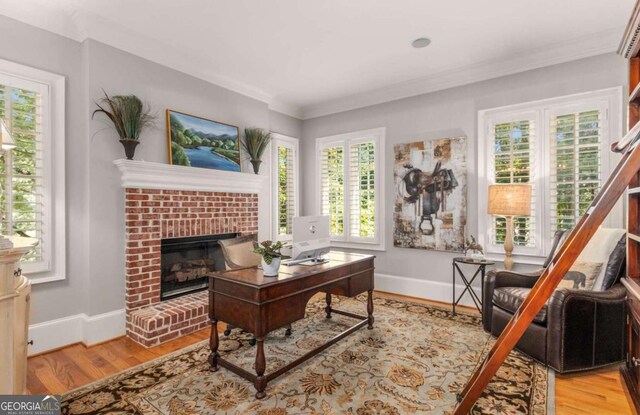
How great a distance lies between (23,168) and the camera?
2.87 metres

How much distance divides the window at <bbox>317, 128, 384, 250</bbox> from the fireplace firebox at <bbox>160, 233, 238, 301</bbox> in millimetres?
1884

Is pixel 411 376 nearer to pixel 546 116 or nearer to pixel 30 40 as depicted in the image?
pixel 546 116

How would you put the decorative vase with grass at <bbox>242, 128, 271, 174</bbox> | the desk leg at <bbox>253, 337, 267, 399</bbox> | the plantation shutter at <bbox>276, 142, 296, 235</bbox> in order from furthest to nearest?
1. the plantation shutter at <bbox>276, 142, 296, 235</bbox>
2. the decorative vase with grass at <bbox>242, 128, 271, 174</bbox>
3. the desk leg at <bbox>253, 337, 267, 399</bbox>

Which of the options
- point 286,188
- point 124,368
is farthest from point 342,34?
point 124,368

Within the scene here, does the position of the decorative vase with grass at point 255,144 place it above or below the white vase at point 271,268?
above

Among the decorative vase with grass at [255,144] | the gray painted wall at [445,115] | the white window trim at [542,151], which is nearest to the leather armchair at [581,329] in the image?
the white window trim at [542,151]

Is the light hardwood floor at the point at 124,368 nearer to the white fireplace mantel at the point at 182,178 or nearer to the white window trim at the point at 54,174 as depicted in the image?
the white window trim at the point at 54,174

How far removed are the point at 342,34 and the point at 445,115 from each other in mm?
1843

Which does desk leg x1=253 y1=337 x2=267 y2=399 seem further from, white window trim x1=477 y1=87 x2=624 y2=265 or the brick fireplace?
white window trim x1=477 y1=87 x2=624 y2=265

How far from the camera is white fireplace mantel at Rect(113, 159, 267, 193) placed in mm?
3293

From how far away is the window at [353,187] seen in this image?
4.98 m

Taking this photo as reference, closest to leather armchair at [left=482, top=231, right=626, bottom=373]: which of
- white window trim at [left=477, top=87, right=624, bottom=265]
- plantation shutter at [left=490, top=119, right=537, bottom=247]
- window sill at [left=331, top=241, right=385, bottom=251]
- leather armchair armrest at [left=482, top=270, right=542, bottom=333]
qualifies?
leather armchair armrest at [left=482, top=270, right=542, bottom=333]

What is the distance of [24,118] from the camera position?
2.88 m

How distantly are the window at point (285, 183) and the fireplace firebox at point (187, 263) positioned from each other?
4.04ft
